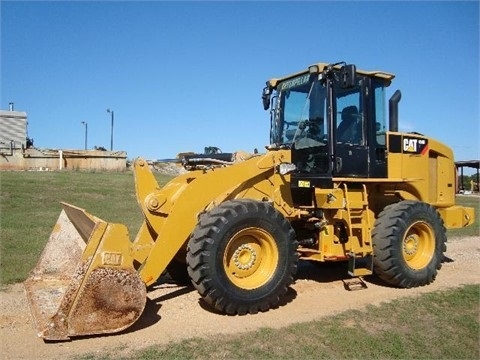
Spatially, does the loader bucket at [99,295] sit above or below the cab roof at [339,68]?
below

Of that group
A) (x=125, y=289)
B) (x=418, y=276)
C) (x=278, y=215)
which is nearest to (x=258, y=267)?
(x=278, y=215)

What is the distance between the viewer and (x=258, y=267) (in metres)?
6.24

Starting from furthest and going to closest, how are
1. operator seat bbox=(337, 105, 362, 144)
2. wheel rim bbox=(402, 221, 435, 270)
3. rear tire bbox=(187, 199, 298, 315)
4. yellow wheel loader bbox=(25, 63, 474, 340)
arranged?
wheel rim bbox=(402, 221, 435, 270)
operator seat bbox=(337, 105, 362, 144)
rear tire bbox=(187, 199, 298, 315)
yellow wheel loader bbox=(25, 63, 474, 340)

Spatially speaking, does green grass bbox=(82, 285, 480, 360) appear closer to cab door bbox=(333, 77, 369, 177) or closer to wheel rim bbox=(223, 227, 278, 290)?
wheel rim bbox=(223, 227, 278, 290)

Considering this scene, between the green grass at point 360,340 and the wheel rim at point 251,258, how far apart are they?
85 centimetres

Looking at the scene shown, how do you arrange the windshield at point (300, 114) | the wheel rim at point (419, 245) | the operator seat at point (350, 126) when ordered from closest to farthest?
the windshield at point (300, 114) < the operator seat at point (350, 126) < the wheel rim at point (419, 245)

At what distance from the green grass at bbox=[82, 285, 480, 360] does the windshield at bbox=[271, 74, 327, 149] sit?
265 centimetres

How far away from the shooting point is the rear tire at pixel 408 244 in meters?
7.18

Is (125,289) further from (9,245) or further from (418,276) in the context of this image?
(9,245)

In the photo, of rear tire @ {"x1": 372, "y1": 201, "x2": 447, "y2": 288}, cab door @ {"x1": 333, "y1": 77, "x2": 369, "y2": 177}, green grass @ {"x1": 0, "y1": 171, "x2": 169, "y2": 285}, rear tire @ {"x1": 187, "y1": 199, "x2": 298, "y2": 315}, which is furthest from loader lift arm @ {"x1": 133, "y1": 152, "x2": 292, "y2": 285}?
green grass @ {"x1": 0, "y1": 171, "x2": 169, "y2": 285}

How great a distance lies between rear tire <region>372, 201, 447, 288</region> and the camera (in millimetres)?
7180

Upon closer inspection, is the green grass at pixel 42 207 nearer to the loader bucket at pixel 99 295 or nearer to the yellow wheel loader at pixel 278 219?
the yellow wheel loader at pixel 278 219

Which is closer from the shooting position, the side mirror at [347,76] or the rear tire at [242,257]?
the rear tire at [242,257]

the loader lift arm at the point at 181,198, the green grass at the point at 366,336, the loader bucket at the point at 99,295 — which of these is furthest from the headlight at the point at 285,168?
the loader bucket at the point at 99,295
